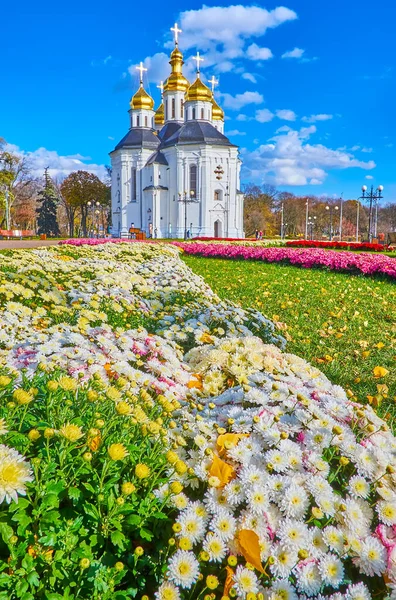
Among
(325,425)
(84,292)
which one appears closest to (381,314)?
(84,292)

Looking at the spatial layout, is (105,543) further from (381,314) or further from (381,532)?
(381,314)

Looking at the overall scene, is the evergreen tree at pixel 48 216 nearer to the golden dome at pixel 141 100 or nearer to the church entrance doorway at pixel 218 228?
the golden dome at pixel 141 100

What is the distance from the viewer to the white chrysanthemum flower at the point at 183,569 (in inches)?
42.6

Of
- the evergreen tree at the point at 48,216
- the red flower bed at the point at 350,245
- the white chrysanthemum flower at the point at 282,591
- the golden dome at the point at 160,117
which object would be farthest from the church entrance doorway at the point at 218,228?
the white chrysanthemum flower at the point at 282,591

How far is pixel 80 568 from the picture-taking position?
102 centimetres

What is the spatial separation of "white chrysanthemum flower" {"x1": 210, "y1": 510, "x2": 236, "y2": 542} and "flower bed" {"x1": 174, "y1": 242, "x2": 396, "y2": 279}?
908 centimetres

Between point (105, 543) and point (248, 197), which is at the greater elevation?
point (248, 197)

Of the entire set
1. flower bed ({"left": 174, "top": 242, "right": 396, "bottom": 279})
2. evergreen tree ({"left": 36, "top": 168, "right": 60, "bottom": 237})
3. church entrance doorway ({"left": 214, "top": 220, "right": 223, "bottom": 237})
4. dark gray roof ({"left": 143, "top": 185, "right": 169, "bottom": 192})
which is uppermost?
dark gray roof ({"left": 143, "top": 185, "right": 169, "bottom": 192})

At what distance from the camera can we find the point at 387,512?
1.31 meters

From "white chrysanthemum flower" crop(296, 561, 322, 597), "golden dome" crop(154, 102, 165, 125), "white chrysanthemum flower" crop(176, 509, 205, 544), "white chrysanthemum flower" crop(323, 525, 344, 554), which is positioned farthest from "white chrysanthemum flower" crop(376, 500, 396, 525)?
"golden dome" crop(154, 102, 165, 125)

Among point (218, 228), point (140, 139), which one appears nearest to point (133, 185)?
point (140, 139)

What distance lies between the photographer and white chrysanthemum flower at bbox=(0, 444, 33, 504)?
38.9 inches

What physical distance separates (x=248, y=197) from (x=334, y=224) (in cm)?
1440

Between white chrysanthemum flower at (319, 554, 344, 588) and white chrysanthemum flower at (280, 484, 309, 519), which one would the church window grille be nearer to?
white chrysanthemum flower at (280, 484, 309, 519)
